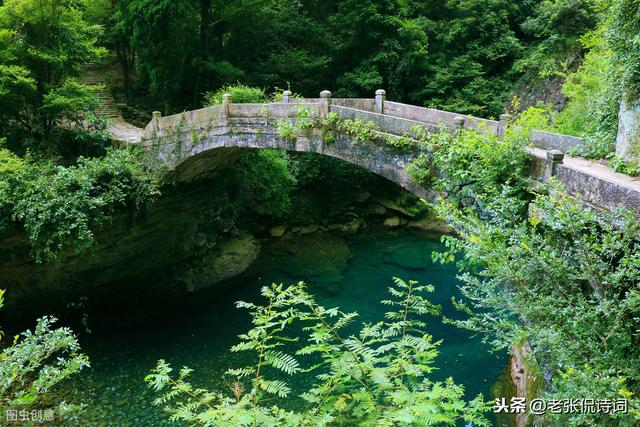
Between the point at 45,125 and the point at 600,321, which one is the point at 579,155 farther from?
the point at 45,125

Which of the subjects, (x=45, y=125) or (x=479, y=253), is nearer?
(x=479, y=253)

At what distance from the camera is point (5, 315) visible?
10367mm

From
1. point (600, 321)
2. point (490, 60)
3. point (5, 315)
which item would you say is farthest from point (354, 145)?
point (490, 60)

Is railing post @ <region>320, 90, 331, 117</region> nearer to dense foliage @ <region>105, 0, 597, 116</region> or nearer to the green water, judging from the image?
the green water

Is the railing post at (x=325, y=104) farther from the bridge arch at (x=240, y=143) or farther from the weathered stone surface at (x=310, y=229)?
the weathered stone surface at (x=310, y=229)

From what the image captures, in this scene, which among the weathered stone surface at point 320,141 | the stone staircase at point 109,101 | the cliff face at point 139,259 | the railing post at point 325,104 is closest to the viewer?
the weathered stone surface at point 320,141

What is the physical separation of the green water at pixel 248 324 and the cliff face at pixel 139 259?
3.85ft

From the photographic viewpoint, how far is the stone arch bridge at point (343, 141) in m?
Result: 5.29

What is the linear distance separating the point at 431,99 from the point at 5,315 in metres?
16.0

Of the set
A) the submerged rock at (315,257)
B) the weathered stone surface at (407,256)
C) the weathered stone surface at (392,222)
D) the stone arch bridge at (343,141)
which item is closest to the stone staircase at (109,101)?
the stone arch bridge at (343,141)

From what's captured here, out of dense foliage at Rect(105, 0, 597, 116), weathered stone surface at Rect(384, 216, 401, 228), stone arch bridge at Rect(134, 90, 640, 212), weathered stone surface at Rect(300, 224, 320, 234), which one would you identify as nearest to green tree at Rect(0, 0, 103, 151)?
stone arch bridge at Rect(134, 90, 640, 212)

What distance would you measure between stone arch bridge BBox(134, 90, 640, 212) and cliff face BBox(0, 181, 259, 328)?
1227mm

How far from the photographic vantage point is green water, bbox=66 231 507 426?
8875 millimetres

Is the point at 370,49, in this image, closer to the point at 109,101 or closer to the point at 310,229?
the point at 310,229
